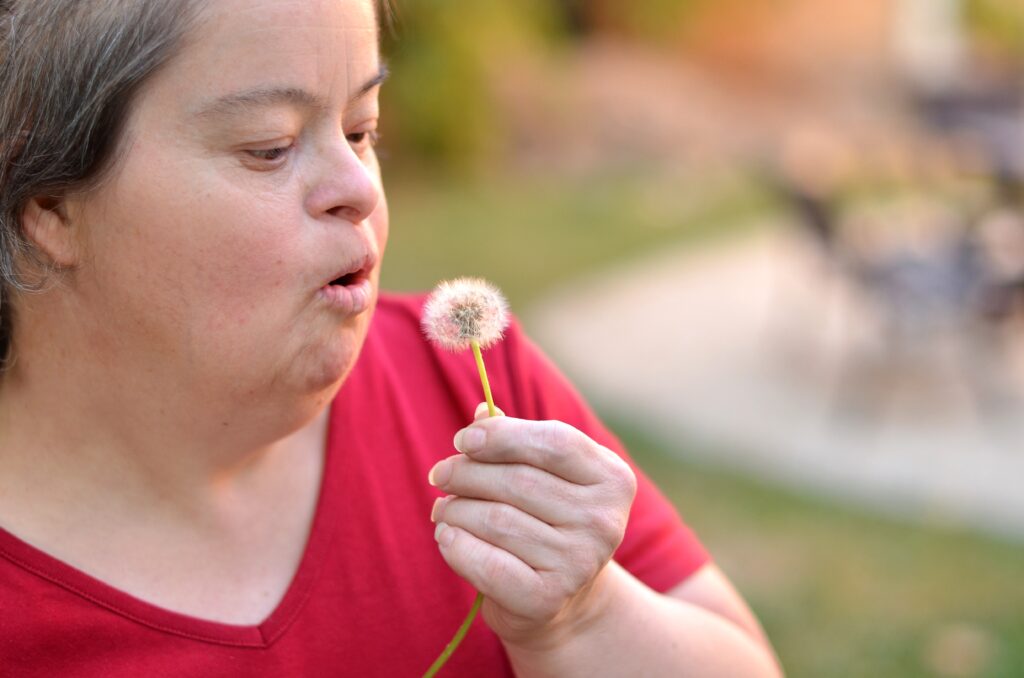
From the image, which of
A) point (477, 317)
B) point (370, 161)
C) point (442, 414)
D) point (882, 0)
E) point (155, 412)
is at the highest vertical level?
point (370, 161)

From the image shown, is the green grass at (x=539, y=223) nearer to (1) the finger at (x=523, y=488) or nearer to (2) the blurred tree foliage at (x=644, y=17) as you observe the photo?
(2) the blurred tree foliage at (x=644, y=17)

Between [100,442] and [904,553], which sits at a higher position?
[100,442]

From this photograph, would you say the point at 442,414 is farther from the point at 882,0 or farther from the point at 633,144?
the point at 882,0

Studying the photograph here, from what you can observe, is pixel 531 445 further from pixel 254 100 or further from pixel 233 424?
pixel 254 100

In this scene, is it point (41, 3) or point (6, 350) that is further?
point (6, 350)

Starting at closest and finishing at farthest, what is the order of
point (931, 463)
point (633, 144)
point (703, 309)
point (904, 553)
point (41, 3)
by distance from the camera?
point (41, 3), point (904, 553), point (931, 463), point (703, 309), point (633, 144)

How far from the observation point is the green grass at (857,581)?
164 inches

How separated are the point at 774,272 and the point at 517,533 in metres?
8.58

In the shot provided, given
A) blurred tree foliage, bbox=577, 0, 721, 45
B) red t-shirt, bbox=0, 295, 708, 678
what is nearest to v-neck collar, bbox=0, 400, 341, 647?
red t-shirt, bbox=0, 295, 708, 678

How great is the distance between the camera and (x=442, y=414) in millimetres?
1800

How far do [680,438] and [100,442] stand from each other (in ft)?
16.3

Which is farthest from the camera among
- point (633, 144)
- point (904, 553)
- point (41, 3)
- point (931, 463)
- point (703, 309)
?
point (633, 144)

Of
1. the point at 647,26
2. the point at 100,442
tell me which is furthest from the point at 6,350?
the point at 647,26

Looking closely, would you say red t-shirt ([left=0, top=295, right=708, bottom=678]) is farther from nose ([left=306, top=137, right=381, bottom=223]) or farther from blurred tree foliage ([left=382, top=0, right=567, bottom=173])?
blurred tree foliage ([left=382, top=0, right=567, bottom=173])
